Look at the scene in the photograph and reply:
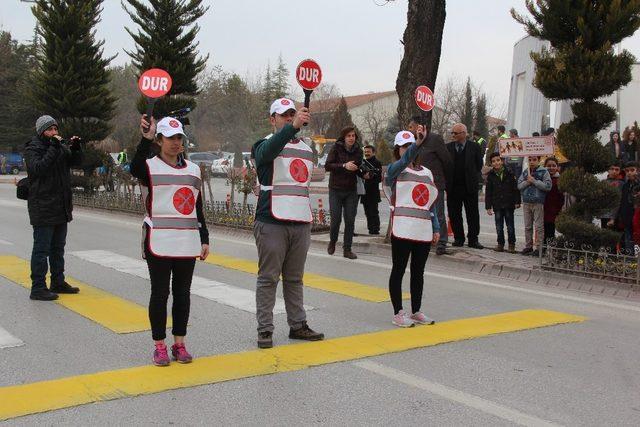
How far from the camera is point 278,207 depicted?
20.1ft

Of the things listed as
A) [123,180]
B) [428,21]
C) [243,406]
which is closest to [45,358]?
[243,406]

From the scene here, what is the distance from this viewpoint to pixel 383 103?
310ft

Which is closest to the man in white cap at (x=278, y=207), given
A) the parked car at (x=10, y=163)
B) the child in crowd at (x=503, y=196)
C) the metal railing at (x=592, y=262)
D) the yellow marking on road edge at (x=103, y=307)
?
the yellow marking on road edge at (x=103, y=307)

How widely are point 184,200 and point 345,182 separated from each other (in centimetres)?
610

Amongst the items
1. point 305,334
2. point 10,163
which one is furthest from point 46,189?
point 10,163

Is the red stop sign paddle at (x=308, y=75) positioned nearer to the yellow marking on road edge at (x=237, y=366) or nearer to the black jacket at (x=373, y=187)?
the yellow marking on road edge at (x=237, y=366)

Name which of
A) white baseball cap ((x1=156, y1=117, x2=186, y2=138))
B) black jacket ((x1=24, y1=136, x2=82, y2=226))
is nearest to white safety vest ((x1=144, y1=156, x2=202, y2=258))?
white baseball cap ((x1=156, y1=117, x2=186, y2=138))

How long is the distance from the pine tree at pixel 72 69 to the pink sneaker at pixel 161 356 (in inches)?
802

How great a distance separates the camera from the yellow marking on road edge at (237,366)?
16.1 feet

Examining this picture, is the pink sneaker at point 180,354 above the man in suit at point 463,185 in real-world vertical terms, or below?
below

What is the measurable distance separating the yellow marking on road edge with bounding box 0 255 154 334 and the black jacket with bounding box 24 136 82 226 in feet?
2.99

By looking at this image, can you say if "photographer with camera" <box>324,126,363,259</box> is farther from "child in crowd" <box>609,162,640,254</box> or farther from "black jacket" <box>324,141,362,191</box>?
"child in crowd" <box>609,162,640,254</box>

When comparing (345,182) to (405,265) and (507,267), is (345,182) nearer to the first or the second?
(507,267)

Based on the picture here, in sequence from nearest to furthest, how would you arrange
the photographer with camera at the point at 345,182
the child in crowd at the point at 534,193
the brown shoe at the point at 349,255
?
the child in crowd at the point at 534,193, the photographer with camera at the point at 345,182, the brown shoe at the point at 349,255
